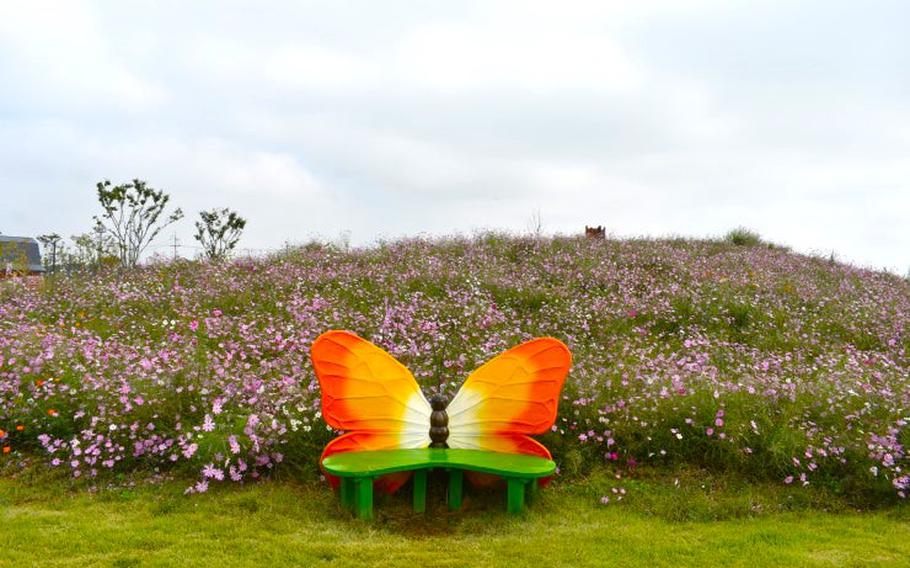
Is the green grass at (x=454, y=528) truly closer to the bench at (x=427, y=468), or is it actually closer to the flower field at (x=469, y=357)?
the bench at (x=427, y=468)

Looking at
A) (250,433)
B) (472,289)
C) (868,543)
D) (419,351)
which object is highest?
(472,289)

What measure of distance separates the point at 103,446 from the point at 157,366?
34.4 inches

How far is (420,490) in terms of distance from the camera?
483cm

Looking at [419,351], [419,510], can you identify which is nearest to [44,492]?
[419,510]

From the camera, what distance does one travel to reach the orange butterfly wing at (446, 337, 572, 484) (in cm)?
518

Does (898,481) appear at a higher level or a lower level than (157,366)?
lower

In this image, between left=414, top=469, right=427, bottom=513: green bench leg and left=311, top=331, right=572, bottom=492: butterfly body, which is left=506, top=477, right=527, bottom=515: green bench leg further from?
left=414, top=469, right=427, bottom=513: green bench leg

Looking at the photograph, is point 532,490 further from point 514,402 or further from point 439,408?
point 439,408

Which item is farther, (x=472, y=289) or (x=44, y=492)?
(x=472, y=289)

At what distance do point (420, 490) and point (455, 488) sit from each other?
0.24 metres

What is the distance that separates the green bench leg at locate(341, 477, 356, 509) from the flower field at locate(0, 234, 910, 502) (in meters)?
0.57

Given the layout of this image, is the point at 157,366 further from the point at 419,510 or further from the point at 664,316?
the point at 664,316

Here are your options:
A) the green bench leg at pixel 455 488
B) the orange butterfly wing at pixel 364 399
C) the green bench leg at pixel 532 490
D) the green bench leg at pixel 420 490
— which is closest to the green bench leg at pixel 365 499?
the green bench leg at pixel 420 490

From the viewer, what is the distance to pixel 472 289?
9.63 m
